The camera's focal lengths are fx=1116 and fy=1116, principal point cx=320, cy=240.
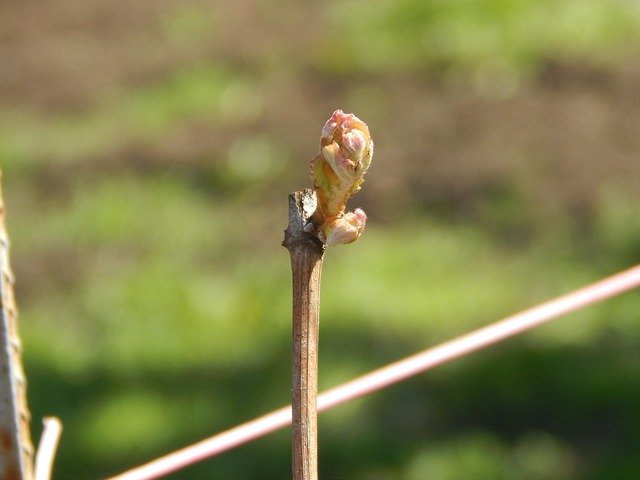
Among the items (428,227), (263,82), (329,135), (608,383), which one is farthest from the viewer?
(263,82)

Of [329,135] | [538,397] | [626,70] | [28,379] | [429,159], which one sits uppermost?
[626,70]

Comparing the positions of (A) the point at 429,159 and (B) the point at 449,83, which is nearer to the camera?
(A) the point at 429,159

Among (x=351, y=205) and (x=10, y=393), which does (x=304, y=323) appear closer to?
(x=10, y=393)

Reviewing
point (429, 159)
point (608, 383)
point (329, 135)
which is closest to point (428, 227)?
point (429, 159)

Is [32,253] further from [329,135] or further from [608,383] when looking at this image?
[329,135]

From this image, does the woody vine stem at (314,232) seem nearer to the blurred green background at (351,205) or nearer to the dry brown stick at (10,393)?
the dry brown stick at (10,393)

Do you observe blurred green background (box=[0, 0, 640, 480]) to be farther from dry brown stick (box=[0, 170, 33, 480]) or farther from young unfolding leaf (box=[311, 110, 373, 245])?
young unfolding leaf (box=[311, 110, 373, 245])
